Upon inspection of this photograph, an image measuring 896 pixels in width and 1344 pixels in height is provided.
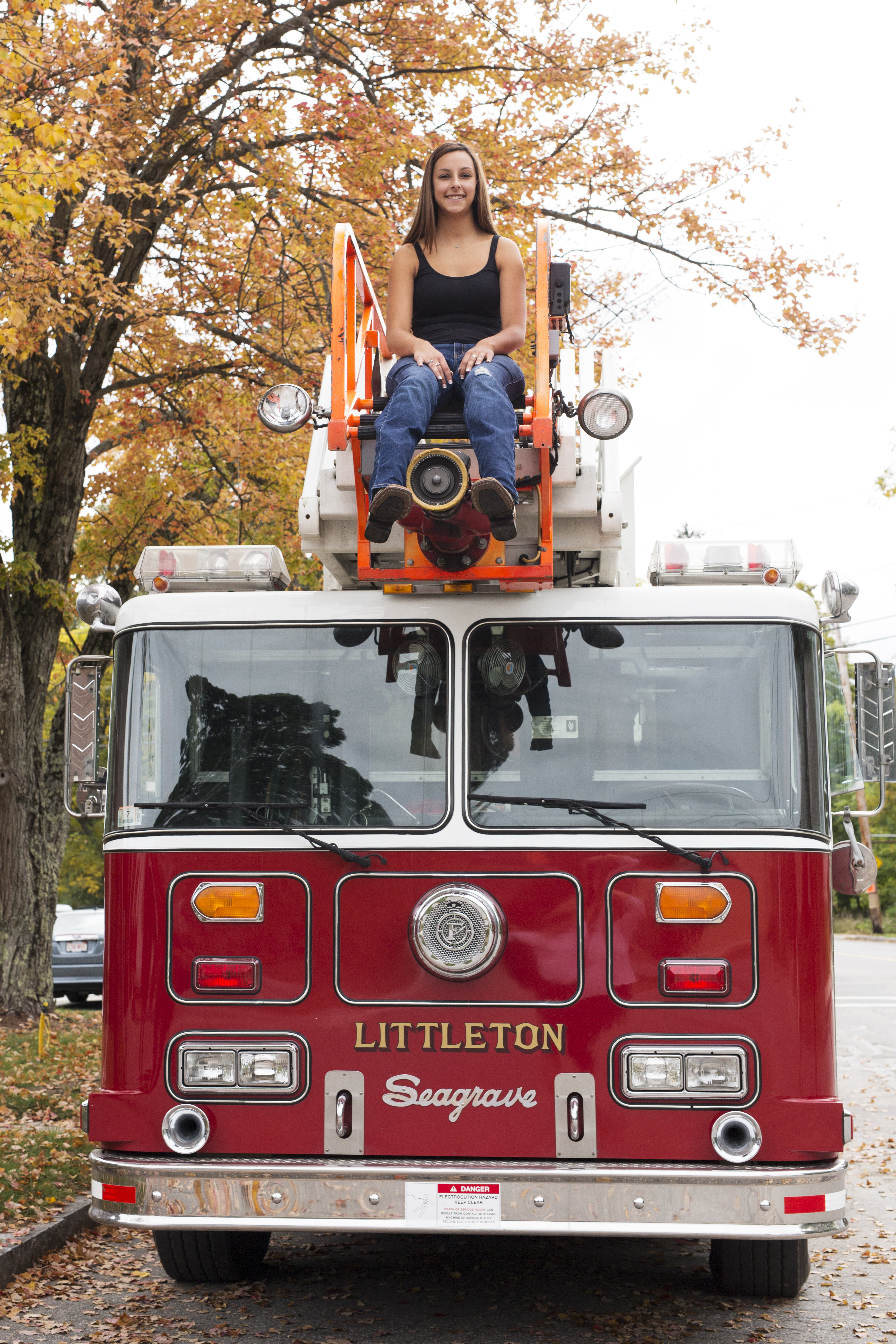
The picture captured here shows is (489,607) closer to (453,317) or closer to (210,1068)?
(453,317)

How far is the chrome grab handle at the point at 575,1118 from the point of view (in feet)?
15.1

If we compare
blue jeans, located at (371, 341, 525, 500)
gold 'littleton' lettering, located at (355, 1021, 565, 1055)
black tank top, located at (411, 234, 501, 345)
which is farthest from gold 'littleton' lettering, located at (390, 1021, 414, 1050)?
black tank top, located at (411, 234, 501, 345)

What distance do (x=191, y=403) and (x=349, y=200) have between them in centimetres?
300

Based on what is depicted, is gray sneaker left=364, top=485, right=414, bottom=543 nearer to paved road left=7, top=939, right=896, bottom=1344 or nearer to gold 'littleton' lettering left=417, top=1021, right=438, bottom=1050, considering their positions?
gold 'littleton' lettering left=417, top=1021, right=438, bottom=1050

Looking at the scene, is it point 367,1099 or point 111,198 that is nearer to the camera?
point 367,1099

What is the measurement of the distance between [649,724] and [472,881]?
0.82 meters

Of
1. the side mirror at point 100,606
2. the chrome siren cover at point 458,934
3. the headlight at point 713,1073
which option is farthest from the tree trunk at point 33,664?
the headlight at point 713,1073

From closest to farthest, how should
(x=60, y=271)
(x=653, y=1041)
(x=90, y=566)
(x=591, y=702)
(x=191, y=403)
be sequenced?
(x=653, y=1041) < (x=591, y=702) < (x=60, y=271) < (x=191, y=403) < (x=90, y=566)

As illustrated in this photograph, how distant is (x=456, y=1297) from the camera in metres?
5.66

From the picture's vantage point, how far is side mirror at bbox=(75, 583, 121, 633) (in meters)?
5.55

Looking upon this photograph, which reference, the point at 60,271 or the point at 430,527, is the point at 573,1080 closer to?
the point at 430,527

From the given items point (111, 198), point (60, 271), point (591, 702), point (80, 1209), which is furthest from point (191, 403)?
point (591, 702)

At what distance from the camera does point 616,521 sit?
5.20m

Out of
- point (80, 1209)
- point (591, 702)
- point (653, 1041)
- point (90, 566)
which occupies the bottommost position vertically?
point (80, 1209)
